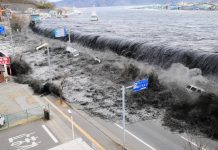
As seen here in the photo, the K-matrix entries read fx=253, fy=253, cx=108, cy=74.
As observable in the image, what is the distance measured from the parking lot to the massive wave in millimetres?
25588

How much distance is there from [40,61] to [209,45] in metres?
34.6

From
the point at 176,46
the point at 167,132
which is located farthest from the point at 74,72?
the point at 167,132

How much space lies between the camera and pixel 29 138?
22141mm

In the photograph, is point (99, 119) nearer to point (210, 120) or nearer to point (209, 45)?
point (210, 120)

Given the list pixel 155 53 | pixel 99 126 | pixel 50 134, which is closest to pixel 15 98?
pixel 50 134

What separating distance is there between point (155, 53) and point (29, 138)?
32.1 m

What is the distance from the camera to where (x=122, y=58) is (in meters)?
52.5

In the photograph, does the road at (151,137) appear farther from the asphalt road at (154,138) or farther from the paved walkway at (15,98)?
the paved walkway at (15,98)

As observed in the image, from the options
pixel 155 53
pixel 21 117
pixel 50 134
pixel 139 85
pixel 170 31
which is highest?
pixel 170 31

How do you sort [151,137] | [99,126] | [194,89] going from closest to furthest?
1. [151,137]
2. [99,126]
3. [194,89]

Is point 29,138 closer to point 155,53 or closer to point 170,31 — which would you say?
point 155,53

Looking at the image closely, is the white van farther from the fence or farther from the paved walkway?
the paved walkway

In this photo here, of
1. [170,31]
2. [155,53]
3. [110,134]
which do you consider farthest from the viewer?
[170,31]

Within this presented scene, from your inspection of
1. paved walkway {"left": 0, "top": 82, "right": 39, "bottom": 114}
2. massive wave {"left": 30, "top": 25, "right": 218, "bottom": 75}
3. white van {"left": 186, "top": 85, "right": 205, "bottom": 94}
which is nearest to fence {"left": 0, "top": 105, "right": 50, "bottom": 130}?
paved walkway {"left": 0, "top": 82, "right": 39, "bottom": 114}
